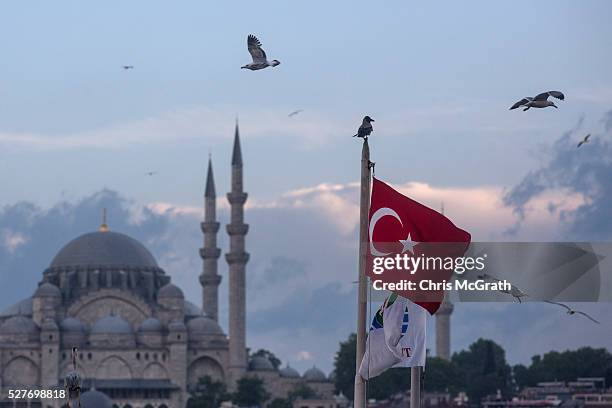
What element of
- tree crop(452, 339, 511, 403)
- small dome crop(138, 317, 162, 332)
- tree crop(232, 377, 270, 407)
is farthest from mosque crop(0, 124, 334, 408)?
tree crop(452, 339, 511, 403)

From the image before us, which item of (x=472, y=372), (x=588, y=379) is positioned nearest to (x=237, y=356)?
(x=588, y=379)

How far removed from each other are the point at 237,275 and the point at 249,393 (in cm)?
902

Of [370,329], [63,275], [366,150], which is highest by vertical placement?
[63,275]

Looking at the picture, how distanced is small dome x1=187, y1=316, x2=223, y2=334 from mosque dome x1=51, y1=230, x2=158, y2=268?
12884 millimetres

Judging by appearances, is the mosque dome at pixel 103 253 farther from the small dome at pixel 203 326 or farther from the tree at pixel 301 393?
the tree at pixel 301 393

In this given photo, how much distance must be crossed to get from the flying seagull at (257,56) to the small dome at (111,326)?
11499 cm

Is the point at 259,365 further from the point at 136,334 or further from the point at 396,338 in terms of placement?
the point at 396,338

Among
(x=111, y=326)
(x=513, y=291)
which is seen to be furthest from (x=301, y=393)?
(x=513, y=291)

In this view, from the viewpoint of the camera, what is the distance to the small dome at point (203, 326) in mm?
145625

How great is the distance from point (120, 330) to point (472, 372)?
5457cm

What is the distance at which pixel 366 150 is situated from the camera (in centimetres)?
2381

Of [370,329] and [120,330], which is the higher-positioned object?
[120,330]

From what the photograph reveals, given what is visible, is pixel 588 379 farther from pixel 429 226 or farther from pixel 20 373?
pixel 429 226

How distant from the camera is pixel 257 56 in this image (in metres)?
31.4
